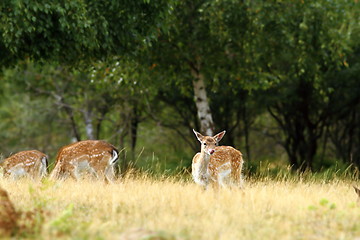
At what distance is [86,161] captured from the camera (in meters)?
11.5

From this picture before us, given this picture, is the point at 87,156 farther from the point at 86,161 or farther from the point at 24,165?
the point at 24,165

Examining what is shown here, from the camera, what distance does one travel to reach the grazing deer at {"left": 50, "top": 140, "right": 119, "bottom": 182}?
11492mm

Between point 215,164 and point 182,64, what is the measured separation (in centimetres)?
708

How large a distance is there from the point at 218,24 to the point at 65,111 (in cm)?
1282

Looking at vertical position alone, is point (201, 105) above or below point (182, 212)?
above

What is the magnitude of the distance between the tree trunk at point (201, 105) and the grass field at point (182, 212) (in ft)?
23.5

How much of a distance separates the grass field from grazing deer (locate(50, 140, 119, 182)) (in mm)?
1496

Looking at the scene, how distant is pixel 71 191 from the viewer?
917cm

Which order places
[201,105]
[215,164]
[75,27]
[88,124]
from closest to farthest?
[215,164] < [75,27] < [201,105] < [88,124]

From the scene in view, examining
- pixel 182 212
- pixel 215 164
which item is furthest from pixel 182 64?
pixel 182 212

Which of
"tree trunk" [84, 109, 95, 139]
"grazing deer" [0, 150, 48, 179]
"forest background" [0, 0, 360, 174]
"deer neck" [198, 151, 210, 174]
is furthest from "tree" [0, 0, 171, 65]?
"tree trunk" [84, 109, 95, 139]

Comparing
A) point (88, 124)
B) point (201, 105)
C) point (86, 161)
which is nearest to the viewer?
point (86, 161)

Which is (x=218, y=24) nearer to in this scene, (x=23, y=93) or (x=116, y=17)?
(x=116, y=17)

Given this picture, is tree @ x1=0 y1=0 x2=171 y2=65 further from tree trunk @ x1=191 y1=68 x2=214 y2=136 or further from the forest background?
tree trunk @ x1=191 y1=68 x2=214 y2=136
